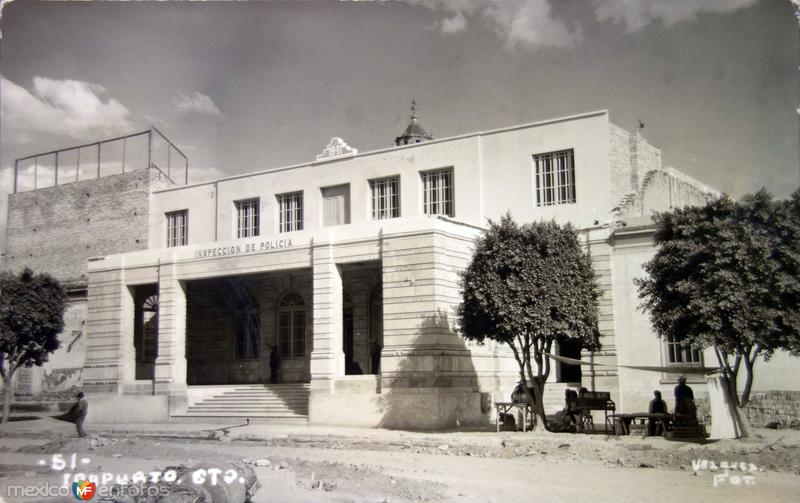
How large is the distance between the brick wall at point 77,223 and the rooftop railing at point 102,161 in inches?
24.6

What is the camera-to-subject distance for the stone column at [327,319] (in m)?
25.3

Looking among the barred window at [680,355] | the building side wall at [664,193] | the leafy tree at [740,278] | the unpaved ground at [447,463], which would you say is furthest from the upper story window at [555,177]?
the unpaved ground at [447,463]

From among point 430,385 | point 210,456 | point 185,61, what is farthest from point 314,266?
point 210,456

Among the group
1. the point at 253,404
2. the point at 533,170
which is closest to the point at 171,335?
the point at 253,404

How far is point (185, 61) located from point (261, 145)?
9.01 m

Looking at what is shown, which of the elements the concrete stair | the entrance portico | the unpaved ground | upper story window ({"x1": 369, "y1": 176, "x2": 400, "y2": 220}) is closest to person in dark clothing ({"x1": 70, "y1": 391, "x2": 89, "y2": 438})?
the unpaved ground

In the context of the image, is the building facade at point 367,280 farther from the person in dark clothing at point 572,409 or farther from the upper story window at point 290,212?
the person in dark clothing at point 572,409

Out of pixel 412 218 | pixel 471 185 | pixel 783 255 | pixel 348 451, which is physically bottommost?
pixel 348 451

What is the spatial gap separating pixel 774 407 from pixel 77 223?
34727mm

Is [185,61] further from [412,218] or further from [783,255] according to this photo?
[783,255]

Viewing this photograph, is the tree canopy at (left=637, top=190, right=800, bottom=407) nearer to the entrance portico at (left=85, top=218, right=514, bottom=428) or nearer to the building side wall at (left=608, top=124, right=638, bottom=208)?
the entrance portico at (left=85, top=218, right=514, bottom=428)

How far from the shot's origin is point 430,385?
23281 mm

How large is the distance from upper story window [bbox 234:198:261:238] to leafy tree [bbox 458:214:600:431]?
14712 millimetres

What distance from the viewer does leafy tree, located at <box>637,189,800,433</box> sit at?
56.2 ft
